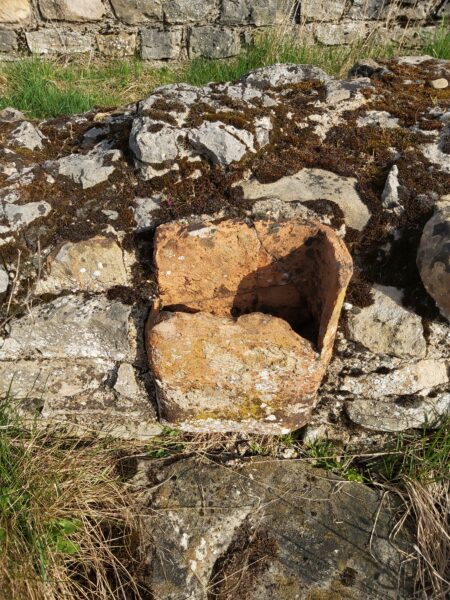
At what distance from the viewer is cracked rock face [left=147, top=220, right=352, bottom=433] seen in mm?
1954

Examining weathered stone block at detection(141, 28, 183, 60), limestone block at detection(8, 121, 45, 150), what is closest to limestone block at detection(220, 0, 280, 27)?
weathered stone block at detection(141, 28, 183, 60)

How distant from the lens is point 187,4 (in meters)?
4.96

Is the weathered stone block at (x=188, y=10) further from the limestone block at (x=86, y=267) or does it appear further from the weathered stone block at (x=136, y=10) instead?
the limestone block at (x=86, y=267)

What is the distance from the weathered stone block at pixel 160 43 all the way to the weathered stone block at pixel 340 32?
1.48m

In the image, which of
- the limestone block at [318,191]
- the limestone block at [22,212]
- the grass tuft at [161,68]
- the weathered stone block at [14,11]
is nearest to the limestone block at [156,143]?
the limestone block at [318,191]

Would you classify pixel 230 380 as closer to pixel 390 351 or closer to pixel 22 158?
pixel 390 351

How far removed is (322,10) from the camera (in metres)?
5.10

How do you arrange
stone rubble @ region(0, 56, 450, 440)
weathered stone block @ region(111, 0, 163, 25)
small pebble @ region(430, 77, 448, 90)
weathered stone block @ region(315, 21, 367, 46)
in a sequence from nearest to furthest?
stone rubble @ region(0, 56, 450, 440) → small pebble @ region(430, 77, 448, 90) → weathered stone block @ region(111, 0, 163, 25) → weathered stone block @ region(315, 21, 367, 46)

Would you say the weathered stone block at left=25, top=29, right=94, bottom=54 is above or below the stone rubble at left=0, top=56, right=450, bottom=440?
above

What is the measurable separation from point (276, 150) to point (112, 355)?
126 cm

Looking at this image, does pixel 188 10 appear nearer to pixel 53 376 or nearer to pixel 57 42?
pixel 57 42

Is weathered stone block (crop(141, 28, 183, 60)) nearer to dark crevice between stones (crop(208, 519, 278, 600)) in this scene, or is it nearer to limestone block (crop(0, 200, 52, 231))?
limestone block (crop(0, 200, 52, 231))

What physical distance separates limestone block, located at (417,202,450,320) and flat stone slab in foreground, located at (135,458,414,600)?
977 mm

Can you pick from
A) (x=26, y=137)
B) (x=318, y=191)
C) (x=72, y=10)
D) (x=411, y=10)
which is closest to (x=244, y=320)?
(x=318, y=191)
